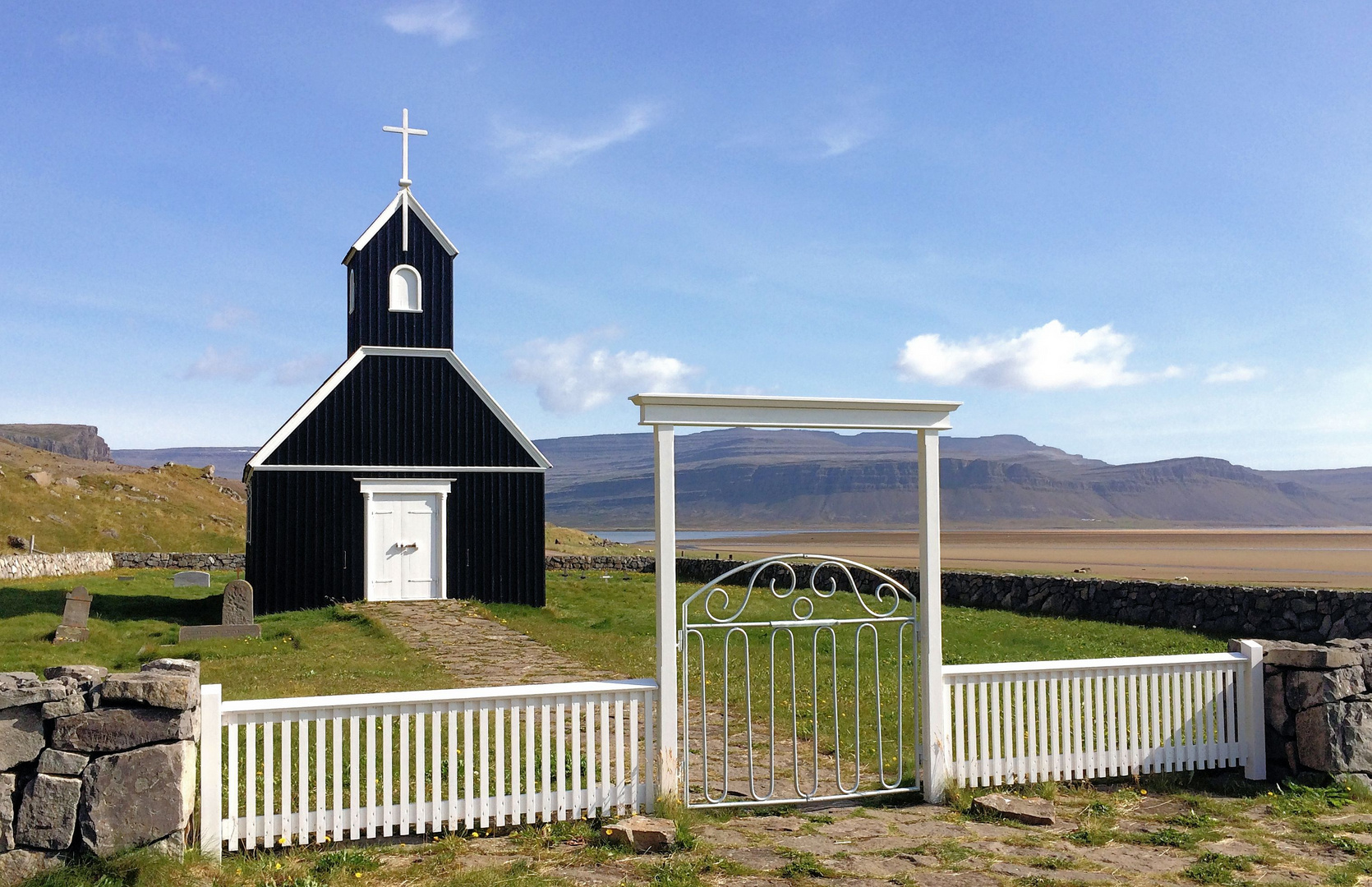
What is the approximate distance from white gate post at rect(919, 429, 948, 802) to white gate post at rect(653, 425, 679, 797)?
191cm

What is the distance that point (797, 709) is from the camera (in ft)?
37.6

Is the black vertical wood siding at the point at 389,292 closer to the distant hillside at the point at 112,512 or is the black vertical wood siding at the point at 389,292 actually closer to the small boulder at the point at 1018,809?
the small boulder at the point at 1018,809

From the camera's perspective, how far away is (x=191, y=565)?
129ft

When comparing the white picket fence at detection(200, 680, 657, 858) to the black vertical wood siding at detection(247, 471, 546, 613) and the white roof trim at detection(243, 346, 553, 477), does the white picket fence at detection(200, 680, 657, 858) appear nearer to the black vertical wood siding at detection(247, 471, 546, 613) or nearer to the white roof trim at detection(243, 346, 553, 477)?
the white roof trim at detection(243, 346, 553, 477)

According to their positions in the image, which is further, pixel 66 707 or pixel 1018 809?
pixel 1018 809

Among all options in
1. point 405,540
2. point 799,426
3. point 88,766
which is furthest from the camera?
point 405,540

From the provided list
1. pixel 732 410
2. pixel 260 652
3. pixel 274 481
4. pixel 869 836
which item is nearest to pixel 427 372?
pixel 274 481

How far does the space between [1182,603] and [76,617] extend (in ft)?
64.8

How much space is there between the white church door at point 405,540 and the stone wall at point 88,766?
52.9 ft

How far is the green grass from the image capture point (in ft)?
42.3

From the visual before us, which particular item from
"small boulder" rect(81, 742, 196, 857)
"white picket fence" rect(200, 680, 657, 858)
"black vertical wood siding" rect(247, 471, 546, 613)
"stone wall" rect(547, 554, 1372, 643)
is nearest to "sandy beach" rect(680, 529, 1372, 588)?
"stone wall" rect(547, 554, 1372, 643)

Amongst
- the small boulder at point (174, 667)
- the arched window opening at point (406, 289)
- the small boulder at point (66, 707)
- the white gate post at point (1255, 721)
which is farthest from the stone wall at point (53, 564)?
the white gate post at point (1255, 721)

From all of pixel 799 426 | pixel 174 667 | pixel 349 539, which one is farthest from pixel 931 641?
pixel 349 539

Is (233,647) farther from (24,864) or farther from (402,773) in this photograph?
(24,864)
